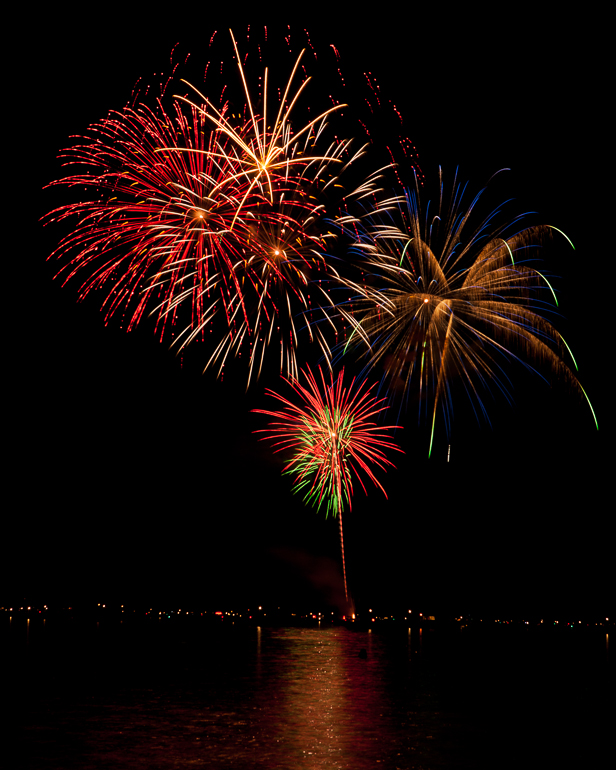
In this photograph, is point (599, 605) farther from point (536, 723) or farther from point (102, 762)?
point (102, 762)

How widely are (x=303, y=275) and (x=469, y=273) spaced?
521 cm

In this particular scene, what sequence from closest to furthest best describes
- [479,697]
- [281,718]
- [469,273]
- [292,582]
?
[281,718]
[479,697]
[469,273]
[292,582]

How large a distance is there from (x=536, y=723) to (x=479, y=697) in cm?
403

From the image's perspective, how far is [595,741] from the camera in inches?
604

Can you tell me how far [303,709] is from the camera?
18.2 metres

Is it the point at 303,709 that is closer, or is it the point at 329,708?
the point at 303,709

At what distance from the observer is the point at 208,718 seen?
667 inches

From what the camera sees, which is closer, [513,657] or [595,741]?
[595,741]

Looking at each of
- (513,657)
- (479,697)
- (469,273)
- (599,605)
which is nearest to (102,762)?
(479,697)

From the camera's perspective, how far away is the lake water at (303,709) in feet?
43.7

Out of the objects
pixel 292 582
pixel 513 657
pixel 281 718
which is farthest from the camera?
pixel 292 582

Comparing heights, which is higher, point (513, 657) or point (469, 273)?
point (469, 273)

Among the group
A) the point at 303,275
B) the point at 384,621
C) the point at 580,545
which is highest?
the point at 303,275

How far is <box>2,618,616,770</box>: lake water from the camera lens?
13320 mm
